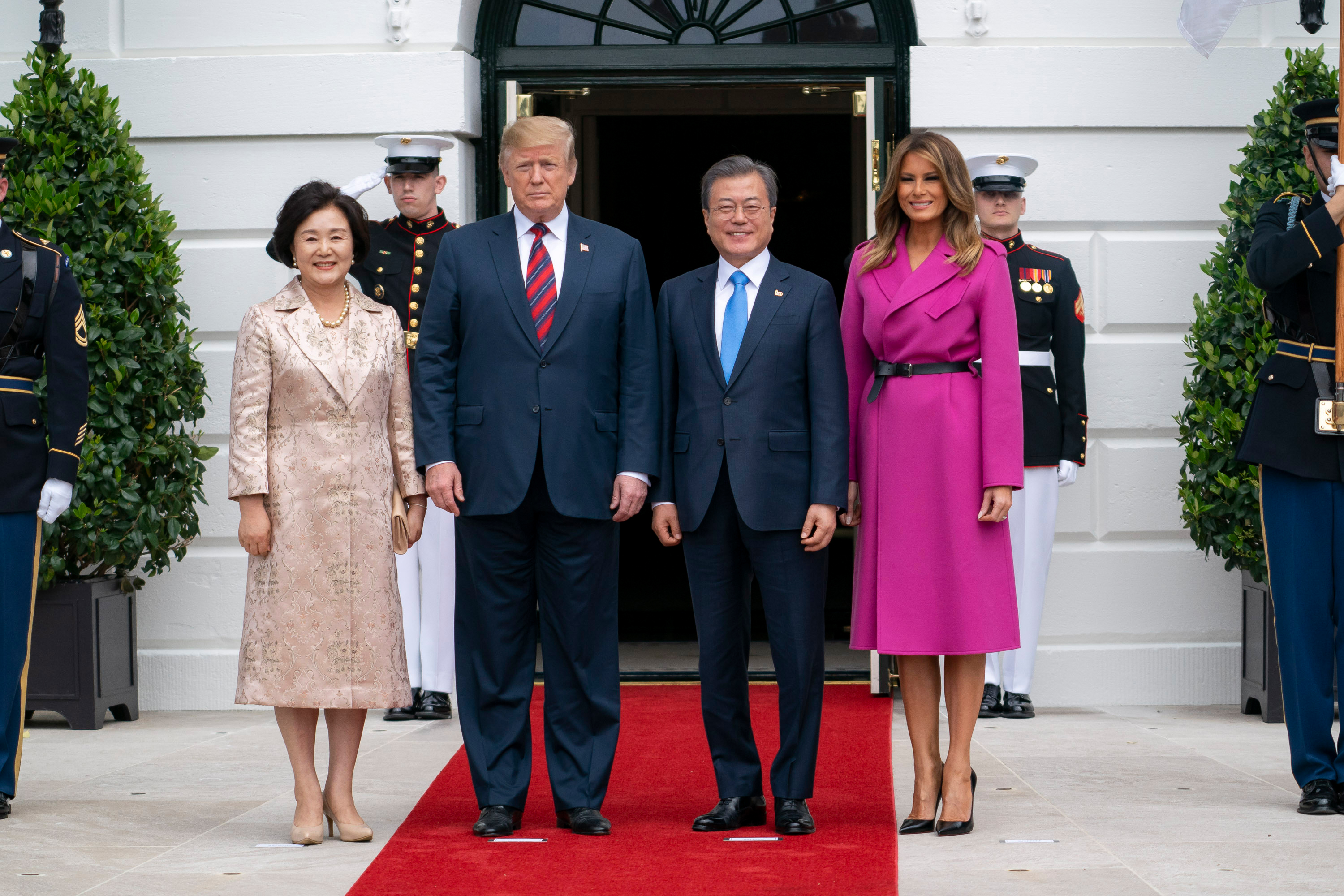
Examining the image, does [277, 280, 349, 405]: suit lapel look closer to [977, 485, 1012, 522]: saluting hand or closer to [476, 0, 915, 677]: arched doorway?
[977, 485, 1012, 522]: saluting hand

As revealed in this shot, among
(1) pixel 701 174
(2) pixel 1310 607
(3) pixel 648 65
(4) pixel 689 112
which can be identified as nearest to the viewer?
(2) pixel 1310 607

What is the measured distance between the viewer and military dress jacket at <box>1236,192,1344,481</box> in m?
4.40

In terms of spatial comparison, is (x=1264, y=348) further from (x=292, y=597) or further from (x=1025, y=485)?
(x=292, y=597)

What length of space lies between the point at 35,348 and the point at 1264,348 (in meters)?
4.27

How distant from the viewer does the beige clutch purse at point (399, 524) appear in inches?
169

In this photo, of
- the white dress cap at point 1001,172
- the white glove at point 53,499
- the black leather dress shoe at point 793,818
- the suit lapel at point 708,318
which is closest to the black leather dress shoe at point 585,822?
the black leather dress shoe at point 793,818

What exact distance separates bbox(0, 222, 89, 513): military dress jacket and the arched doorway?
2.53 m

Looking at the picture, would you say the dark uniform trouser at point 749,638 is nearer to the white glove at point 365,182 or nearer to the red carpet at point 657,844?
the red carpet at point 657,844

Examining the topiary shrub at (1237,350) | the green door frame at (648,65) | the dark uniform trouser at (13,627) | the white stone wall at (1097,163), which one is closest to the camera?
the dark uniform trouser at (13,627)

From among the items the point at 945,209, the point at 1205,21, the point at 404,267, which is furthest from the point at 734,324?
the point at 1205,21

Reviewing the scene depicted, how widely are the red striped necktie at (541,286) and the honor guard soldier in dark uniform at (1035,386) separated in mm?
2417

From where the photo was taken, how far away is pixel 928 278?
418 centimetres

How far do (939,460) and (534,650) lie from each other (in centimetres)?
121

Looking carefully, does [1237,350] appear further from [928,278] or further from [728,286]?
[728,286]
